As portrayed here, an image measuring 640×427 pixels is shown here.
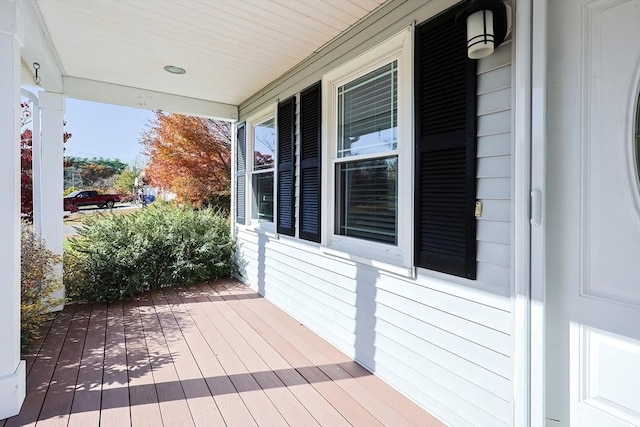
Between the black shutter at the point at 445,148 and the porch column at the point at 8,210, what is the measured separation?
2515 mm

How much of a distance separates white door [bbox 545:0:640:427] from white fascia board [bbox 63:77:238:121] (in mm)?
4584

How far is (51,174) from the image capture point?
13.1 ft

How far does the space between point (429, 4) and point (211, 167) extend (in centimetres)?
808

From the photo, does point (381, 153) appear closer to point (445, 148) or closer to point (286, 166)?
point (445, 148)

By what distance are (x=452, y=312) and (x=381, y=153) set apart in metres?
1.25

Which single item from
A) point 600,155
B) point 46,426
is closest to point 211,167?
point 46,426

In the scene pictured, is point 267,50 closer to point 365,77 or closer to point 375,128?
point 365,77

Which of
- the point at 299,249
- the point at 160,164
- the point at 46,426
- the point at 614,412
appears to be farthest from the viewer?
the point at 160,164

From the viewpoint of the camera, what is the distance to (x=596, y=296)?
56.1 inches

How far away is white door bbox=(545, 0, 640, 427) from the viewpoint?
1339mm

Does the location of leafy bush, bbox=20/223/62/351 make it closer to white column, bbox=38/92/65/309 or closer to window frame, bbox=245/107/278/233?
white column, bbox=38/92/65/309

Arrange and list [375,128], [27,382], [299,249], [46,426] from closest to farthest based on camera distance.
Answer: [46,426] → [27,382] → [375,128] → [299,249]

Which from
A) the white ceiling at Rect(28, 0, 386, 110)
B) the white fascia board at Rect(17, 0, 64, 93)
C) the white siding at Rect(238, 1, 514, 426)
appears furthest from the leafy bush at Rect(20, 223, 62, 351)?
the white siding at Rect(238, 1, 514, 426)

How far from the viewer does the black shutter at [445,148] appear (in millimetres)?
1890
